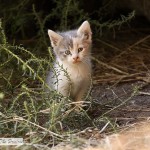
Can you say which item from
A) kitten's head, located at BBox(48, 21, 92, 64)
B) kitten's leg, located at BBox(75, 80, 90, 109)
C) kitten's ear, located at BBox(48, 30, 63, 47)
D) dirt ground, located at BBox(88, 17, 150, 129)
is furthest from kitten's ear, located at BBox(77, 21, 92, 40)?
dirt ground, located at BBox(88, 17, 150, 129)

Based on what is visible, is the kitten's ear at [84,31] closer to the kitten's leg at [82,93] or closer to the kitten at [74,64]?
the kitten at [74,64]

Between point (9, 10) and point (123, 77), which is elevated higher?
point (9, 10)

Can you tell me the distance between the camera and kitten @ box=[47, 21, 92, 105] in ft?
14.3

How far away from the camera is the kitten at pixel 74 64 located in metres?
4.36

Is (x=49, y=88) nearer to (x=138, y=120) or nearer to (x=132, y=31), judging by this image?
(x=138, y=120)

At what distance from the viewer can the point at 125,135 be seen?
3.57m

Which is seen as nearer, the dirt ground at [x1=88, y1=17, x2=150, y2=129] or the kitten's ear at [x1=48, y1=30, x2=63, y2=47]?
the dirt ground at [x1=88, y1=17, x2=150, y2=129]

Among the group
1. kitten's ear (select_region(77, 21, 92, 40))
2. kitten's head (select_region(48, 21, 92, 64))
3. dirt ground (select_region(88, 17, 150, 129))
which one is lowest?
dirt ground (select_region(88, 17, 150, 129))

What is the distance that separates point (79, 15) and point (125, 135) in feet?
8.90

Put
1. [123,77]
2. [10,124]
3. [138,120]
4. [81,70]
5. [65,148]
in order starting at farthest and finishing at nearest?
[123,77] < [81,70] < [138,120] < [10,124] < [65,148]

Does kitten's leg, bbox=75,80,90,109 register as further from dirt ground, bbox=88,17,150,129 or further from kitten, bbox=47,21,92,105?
dirt ground, bbox=88,17,150,129

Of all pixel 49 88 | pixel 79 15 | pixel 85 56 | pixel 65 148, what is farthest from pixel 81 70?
pixel 79 15

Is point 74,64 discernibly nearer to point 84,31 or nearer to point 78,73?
point 78,73

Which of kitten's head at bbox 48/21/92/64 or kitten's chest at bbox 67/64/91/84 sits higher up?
kitten's head at bbox 48/21/92/64
